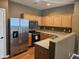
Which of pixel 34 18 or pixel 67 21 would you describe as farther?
pixel 34 18

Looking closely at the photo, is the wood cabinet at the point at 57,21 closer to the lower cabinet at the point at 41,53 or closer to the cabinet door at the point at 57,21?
the cabinet door at the point at 57,21

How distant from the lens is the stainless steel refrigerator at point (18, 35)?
163 inches

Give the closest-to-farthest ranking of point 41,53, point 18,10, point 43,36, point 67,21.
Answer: point 41,53 → point 67,21 → point 18,10 → point 43,36

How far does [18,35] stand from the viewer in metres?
4.47

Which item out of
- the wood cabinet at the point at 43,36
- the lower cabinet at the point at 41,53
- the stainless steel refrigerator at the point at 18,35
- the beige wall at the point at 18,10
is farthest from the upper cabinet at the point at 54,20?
the lower cabinet at the point at 41,53

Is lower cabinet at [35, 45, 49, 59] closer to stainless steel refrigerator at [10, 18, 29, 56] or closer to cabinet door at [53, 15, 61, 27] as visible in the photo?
stainless steel refrigerator at [10, 18, 29, 56]

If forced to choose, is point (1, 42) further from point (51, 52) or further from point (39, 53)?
point (51, 52)

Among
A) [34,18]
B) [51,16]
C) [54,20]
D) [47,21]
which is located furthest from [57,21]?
[34,18]

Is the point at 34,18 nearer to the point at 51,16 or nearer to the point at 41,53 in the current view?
the point at 51,16

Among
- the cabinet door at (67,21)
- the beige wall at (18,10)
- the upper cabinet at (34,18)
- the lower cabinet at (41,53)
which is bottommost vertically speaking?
the lower cabinet at (41,53)

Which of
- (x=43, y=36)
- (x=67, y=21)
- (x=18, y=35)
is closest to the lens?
(x=18, y=35)

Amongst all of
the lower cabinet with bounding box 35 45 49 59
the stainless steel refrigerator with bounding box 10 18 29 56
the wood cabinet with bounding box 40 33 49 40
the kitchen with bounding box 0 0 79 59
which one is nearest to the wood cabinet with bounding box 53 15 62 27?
the kitchen with bounding box 0 0 79 59

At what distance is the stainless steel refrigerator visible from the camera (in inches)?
163

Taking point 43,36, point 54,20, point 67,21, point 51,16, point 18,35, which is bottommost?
point 43,36
